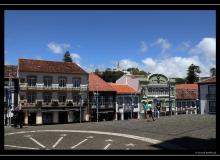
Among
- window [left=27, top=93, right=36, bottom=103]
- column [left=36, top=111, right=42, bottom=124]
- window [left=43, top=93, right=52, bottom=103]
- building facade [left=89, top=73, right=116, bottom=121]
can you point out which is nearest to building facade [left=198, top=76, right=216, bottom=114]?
building facade [left=89, top=73, right=116, bottom=121]

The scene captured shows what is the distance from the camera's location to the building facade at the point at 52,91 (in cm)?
5399

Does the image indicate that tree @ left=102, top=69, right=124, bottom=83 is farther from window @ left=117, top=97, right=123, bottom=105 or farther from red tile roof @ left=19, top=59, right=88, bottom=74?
red tile roof @ left=19, top=59, right=88, bottom=74

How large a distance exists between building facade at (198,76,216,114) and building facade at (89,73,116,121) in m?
17.7

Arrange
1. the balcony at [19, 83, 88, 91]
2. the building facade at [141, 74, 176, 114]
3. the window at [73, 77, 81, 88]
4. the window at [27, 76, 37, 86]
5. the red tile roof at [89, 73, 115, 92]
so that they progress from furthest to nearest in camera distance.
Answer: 1. the building facade at [141, 74, 176, 114]
2. the red tile roof at [89, 73, 115, 92]
3. the window at [73, 77, 81, 88]
4. the window at [27, 76, 37, 86]
5. the balcony at [19, 83, 88, 91]

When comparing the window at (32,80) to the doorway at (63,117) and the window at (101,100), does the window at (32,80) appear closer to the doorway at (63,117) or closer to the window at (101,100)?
the doorway at (63,117)

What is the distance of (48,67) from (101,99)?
1208 cm

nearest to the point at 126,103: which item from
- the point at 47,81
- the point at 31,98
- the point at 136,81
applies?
the point at 136,81

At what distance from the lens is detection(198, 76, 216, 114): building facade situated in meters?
51.3

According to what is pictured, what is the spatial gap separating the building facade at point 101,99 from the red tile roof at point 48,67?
3783 millimetres

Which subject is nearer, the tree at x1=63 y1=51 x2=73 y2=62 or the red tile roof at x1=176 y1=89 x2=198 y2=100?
the red tile roof at x1=176 y1=89 x2=198 y2=100

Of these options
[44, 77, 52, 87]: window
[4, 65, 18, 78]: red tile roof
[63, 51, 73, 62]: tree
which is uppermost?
[63, 51, 73, 62]: tree

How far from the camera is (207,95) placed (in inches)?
2048
